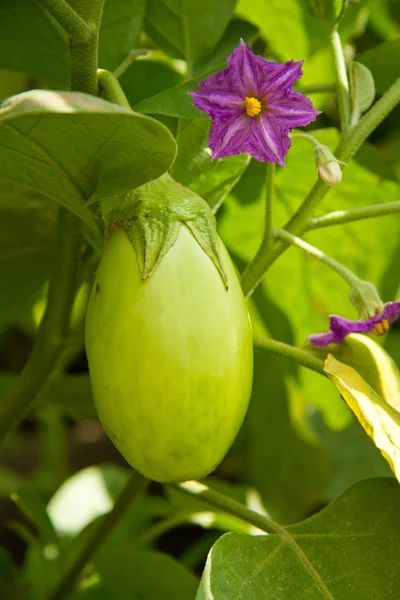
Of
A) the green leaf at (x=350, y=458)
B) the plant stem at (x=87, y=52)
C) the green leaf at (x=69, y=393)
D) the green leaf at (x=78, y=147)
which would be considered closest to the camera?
the green leaf at (x=78, y=147)

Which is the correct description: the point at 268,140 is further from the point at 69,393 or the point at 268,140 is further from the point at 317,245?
the point at 69,393

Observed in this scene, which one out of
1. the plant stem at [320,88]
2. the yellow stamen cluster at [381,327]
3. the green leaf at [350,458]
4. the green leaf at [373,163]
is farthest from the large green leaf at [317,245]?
the green leaf at [350,458]

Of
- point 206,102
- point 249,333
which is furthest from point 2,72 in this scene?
point 249,333

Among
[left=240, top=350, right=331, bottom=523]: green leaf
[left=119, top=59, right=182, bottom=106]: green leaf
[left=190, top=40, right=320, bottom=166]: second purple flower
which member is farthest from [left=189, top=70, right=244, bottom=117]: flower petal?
[left=240, top=350, right=331, bottom=523]: green leaf

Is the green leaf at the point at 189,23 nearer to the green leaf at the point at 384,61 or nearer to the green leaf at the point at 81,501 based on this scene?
the green leaf at the point at 384,61

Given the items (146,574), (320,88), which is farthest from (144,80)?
(146,574)

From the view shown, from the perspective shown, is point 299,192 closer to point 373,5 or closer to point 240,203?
point 240,203
